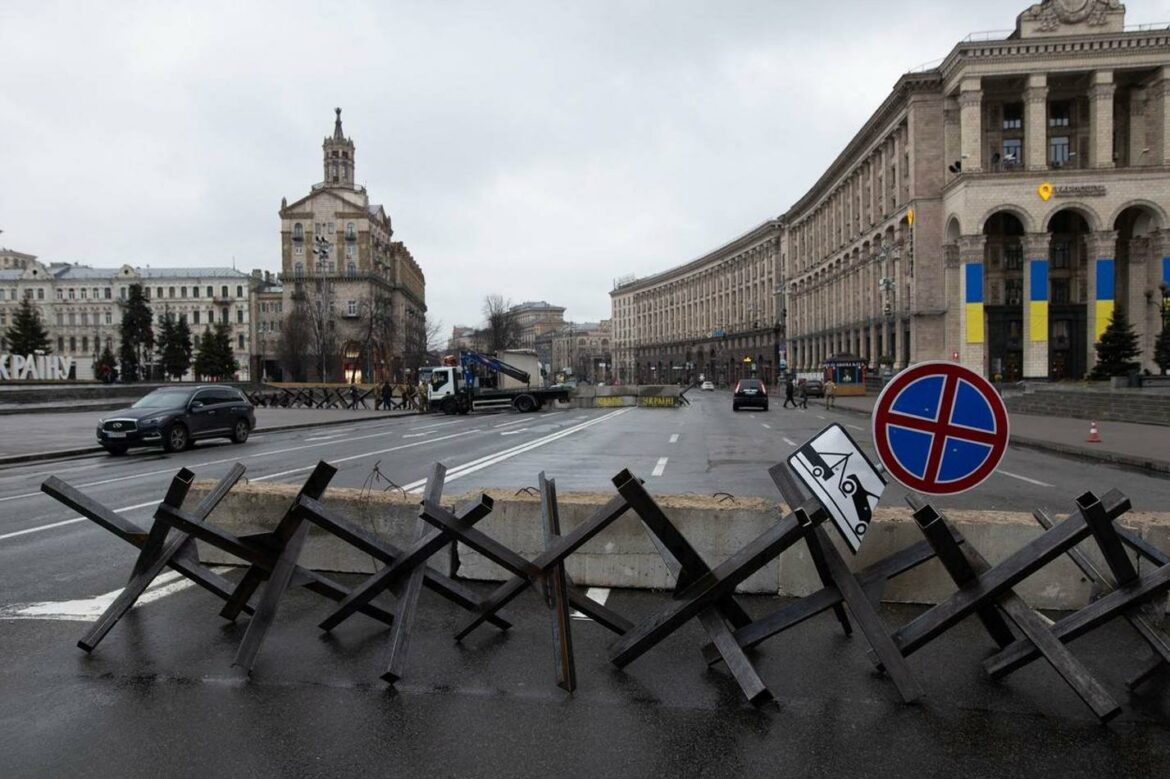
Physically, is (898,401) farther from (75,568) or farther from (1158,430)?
(1158,430)

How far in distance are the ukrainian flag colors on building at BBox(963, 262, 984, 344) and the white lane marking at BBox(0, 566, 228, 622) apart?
2487 inches

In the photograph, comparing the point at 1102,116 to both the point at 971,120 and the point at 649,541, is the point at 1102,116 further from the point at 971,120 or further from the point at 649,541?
the point at 649,541

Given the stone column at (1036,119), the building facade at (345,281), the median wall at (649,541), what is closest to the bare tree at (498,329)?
the building facade at (345,281)

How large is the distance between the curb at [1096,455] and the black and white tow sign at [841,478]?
10.6 metres

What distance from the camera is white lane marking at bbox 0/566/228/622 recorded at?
5.31m

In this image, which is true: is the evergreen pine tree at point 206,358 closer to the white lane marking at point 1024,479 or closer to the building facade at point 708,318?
the building facade at point 708,318

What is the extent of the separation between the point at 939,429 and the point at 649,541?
2.28 metres

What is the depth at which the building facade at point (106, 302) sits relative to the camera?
122125mm

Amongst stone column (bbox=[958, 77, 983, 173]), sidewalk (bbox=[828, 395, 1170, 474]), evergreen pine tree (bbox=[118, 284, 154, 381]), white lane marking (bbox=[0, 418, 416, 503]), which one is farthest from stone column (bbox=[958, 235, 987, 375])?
evergreen pine tree (bbox=[118, 284, 154, 381])

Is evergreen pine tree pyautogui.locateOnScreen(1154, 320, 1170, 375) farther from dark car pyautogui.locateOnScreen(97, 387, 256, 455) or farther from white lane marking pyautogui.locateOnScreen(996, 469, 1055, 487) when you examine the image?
dark car pyautogui.locateOnScreen(97, 387, 256, 455)

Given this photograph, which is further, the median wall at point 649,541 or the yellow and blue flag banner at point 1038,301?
the yellow and blue flag banner at point 1038,301

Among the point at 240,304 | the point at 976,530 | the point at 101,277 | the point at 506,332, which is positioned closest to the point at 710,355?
the point at 506,332

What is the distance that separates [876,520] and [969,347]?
6119cm

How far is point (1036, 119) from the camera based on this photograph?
193 ft
